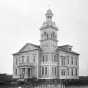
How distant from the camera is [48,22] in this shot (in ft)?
157

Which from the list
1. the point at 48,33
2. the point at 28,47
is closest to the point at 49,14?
the point at 48,33

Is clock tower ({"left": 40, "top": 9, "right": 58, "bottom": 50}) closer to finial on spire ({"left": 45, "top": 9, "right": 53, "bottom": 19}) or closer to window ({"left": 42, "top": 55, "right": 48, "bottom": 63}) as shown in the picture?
finial on spire ({"left": 45, "top": 9, "right": 53, "bottom": 19})

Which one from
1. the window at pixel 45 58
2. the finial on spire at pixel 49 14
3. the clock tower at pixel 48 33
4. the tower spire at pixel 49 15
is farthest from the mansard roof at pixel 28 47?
the finial on spire at pixel 49 14

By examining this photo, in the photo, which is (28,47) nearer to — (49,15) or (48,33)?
(48,33)

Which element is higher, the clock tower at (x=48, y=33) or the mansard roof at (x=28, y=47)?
the clock tower at (x=48, y=33)

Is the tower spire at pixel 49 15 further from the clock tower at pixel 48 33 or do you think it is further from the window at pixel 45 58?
the window at pixel 45 58

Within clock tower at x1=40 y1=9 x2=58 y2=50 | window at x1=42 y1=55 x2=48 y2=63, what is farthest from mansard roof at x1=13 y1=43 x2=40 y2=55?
window at x1=42 y1=55 x2=48 y2=63

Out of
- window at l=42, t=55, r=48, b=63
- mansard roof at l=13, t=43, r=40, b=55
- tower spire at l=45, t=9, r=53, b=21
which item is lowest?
window at l=42, t=55, r=48, b=63

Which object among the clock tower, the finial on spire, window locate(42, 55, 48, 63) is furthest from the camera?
the finial on spire

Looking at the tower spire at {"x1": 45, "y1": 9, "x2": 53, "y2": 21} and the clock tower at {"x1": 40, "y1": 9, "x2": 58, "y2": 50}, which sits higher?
the tower spire at {"x1": 45, "y1": 9, "x2": 53, "y2": 21}

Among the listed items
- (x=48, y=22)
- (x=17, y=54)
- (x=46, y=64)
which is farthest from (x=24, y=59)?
(x=48, y=22)

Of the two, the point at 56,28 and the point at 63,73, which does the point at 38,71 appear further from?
the point at 56,28

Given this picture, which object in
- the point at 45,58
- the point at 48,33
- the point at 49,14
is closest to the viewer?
the point at 45,58

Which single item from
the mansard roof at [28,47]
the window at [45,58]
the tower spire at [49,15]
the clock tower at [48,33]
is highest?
the tower spire at [49,15]
